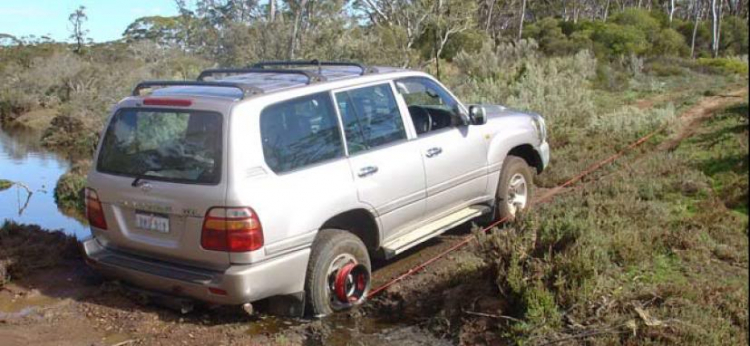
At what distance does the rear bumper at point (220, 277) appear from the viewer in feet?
15.6

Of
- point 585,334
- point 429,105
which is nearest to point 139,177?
point 429,105

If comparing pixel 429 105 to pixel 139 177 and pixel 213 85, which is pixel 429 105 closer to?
pixel 213 85

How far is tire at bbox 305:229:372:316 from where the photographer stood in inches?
204

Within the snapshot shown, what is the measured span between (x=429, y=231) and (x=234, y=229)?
2139 mm

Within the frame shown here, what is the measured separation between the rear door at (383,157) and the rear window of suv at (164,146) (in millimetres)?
1134

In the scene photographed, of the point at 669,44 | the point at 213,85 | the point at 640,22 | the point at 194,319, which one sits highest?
the point at 640,22

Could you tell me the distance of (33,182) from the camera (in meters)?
13.7

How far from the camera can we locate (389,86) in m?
6.24

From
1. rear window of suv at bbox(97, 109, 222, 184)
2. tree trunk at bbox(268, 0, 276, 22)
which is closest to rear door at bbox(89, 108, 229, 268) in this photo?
rear window of suv at bbox(97, 109, 222, 184)

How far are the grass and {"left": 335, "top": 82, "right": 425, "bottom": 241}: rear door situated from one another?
3.07 feet

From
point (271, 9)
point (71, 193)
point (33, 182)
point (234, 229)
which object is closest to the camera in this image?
Result: point (234, 229)

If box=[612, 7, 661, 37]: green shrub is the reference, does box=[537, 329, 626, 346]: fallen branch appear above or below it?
below

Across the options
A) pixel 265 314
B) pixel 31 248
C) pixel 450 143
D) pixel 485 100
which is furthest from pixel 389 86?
pixel 485 100

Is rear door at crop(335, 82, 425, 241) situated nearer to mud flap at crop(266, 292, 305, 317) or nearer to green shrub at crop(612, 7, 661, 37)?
mud flap at crop(266, 292, 305, 317)
